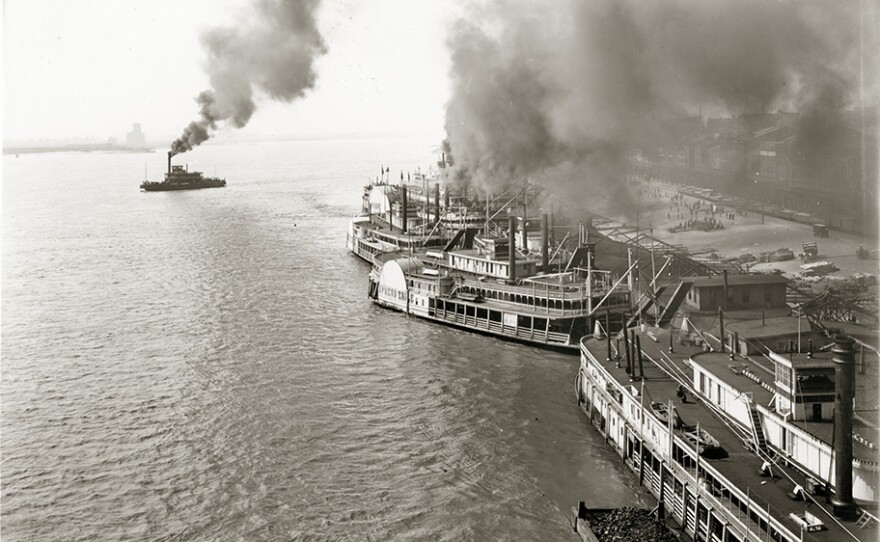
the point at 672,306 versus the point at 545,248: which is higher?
the point at 545,248

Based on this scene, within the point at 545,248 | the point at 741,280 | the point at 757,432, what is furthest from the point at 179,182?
the point at 757,432

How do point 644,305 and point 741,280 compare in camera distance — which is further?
point 644,305

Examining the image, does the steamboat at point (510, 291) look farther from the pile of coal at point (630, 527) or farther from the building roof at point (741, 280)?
the pile of coal at point (630, 527)

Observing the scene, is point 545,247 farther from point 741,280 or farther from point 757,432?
point 757,432

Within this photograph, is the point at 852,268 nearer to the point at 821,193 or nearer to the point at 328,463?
the point at 821,193

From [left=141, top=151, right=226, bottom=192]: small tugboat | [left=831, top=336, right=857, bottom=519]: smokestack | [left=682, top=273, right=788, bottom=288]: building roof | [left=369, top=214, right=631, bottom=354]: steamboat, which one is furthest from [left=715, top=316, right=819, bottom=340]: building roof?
[left=141, top=151, right=226, bottom=192]: small tugboat

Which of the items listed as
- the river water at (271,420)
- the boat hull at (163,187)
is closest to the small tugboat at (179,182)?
the boat hull at (163,187)

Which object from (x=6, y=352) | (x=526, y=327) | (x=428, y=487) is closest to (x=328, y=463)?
(x=428, y=487)
